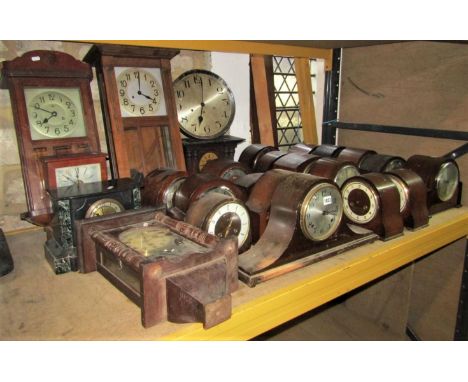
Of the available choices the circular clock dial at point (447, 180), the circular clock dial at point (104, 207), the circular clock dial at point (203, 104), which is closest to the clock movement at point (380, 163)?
the circular clock dial at point (447, 180)

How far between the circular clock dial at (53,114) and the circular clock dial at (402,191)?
1106 mm

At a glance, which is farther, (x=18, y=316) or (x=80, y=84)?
(x=80, y=84)

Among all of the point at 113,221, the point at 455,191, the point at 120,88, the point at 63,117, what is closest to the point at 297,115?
the point at 455,191

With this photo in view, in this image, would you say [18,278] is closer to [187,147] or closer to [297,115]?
[187,147]

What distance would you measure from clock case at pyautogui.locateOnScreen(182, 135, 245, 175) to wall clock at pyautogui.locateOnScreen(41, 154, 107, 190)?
391 mm

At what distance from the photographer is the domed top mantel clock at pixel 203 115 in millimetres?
1585

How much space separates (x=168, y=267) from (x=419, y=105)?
1.47 meters

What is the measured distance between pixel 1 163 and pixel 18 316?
72 centimetres

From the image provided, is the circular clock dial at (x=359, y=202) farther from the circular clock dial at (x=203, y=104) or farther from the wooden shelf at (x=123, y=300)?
the circular clock dial at (x=203, y=104)

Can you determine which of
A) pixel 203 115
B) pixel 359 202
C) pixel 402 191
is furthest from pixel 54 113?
pixel 402 191

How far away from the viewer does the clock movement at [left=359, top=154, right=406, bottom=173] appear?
1.54m

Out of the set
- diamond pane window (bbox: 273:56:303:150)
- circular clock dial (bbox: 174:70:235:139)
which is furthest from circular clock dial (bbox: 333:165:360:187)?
diamond pane window (bbox: 273:56:303:150)

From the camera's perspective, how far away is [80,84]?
134 centimetres

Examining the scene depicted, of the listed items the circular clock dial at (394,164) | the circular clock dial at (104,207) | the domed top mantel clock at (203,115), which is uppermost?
the domed top mantel clock at (203,115)
